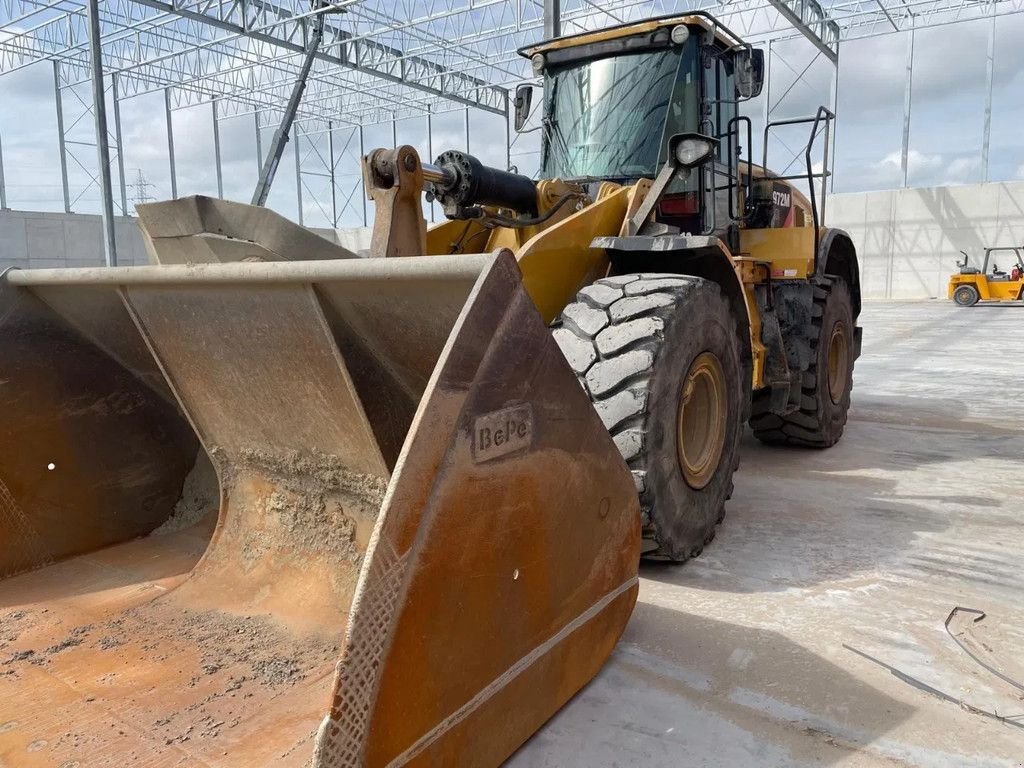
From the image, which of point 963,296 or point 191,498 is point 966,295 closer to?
point 963,296

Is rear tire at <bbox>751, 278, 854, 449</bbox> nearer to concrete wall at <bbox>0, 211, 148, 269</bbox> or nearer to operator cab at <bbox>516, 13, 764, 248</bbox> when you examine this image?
operator cab at <bbox>516, 13, 764, 248</bbox>

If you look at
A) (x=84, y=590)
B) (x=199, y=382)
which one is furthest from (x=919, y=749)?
(x=84, y=590)

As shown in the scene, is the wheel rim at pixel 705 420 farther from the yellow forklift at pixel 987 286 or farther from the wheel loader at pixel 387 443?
the yellow forklift at pixel 987 286

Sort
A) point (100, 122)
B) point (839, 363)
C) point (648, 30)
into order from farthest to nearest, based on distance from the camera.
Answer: point (100, 122), point (839, 363), point (648, 30)

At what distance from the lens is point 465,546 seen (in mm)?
1824

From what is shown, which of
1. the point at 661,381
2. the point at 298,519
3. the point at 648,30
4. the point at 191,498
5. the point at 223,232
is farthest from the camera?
the point at 648,30

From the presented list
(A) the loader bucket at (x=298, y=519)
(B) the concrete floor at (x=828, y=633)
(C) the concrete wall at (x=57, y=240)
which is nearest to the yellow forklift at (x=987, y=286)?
(C) the concrete wall at (x=57, y=240)

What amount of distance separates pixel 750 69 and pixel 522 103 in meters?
1.31

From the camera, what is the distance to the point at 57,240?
2288 cm

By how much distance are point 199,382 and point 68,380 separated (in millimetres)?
656

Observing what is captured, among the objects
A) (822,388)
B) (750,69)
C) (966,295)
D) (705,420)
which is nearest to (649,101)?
(750,69)

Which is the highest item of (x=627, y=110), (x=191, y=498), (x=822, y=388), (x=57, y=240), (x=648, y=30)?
(x=648, y=30)

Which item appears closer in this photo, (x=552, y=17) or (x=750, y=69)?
(x=750, y=69)

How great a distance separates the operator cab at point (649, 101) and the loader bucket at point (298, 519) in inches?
91.6
